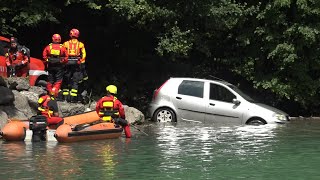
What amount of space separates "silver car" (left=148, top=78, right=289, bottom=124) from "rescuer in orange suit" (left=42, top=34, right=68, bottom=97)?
10.4ft

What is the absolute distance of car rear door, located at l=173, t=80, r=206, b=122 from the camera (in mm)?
19641

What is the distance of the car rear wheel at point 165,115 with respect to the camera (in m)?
19.9

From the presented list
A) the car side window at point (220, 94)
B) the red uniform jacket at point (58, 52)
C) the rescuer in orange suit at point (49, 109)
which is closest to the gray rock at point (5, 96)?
the rescuer in orange suit at point (49, 109)

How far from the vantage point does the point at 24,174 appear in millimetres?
10039

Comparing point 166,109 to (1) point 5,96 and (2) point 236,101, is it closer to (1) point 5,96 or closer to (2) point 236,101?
(2) point 236,101

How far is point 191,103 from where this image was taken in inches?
775

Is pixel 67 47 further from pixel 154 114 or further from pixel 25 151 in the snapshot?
pixel 25 151

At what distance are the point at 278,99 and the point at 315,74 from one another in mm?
1563

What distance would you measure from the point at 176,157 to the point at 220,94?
7.96m

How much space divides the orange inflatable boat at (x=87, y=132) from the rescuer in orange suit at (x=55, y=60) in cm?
366

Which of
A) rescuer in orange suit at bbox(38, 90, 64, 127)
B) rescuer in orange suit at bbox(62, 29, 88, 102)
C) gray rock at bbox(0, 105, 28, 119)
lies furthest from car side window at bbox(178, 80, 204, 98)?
rescuer in orange suit at bbox(38, 90, 64, 127)

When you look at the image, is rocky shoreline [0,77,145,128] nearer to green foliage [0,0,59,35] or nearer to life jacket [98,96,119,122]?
life jacket [98,96,119,122]

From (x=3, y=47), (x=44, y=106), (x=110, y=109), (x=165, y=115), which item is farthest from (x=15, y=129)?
(x=165, y=115)

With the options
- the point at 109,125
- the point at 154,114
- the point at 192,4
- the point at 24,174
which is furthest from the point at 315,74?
the point at 24,174
